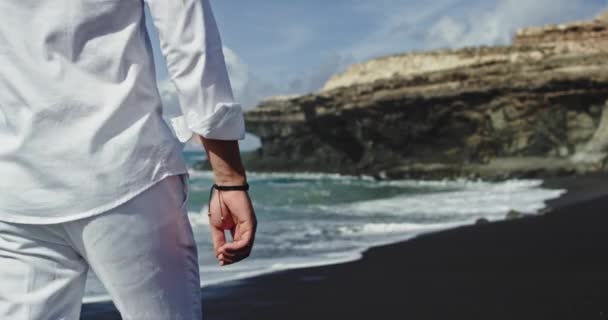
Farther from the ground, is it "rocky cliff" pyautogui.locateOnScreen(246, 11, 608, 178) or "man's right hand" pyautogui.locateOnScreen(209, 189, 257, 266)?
"man's right hand" pyautogui.locateOnScreen(209, 189, 257, 266)

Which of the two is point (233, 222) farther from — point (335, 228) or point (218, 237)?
point (335, 228)

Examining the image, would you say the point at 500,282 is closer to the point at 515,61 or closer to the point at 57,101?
the point at 57,101

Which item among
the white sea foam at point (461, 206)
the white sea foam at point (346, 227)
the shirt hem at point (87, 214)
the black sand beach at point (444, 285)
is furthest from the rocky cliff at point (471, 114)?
the shirt hem at point (87, 214)

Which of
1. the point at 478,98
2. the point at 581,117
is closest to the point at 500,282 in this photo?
the point at 581,117

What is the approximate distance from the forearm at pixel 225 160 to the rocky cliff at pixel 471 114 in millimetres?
22844

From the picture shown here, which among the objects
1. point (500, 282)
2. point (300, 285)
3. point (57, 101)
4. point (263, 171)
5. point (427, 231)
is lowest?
point (263, 171)

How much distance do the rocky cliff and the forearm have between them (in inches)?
899

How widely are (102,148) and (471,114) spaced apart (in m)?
28.4

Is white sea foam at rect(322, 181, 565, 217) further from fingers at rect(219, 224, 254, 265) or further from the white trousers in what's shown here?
the white trousers

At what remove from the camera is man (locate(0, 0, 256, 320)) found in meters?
1.42

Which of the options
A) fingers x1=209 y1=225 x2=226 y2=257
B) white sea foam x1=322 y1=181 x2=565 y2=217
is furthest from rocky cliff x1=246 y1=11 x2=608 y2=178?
fingers x1=209 y1=225 x2=226 y2=257

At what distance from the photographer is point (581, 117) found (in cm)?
2591

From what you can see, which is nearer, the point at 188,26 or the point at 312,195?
the point at 188,26

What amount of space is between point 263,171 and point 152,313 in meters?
40.9
